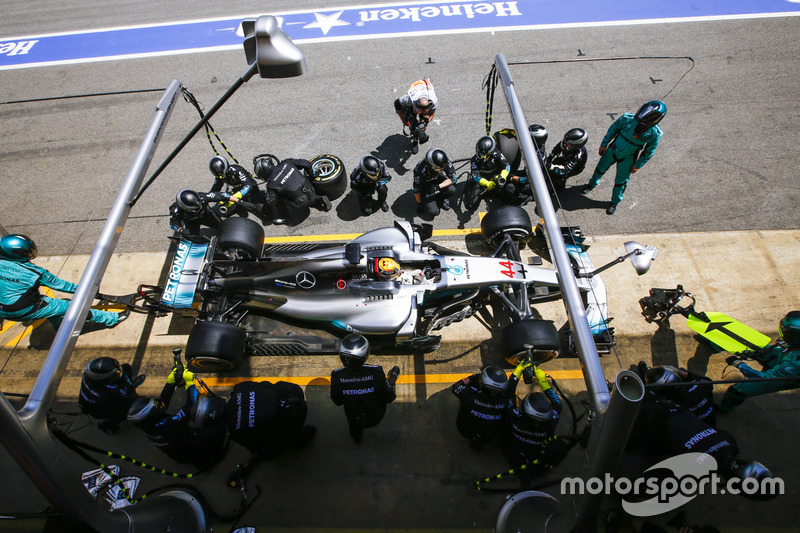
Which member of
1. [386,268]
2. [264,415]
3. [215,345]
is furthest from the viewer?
[386,268]

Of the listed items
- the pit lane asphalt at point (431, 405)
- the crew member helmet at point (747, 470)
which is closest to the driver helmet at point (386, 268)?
the pit lane asphalt at point (431, 405)

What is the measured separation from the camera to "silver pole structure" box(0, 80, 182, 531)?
8.82 ft

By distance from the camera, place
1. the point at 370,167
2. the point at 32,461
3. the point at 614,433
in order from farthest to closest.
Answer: the point at 370,167
the point at 32,461
the point at 614,433

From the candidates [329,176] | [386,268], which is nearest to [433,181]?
[329,176]

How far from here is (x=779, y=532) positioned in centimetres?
439

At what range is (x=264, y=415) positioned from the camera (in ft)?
13.4

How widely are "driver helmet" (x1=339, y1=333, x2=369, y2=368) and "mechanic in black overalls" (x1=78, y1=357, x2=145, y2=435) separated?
249 centimetres

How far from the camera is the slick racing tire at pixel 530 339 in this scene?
16.1 feet

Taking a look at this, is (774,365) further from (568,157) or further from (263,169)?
(263,169)

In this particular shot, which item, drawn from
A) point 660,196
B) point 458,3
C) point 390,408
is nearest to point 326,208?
point 390,408

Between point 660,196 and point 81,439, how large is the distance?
996cm

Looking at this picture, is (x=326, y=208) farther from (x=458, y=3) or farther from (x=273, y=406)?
(x=458, y=3)

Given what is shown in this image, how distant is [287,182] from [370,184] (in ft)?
4.57

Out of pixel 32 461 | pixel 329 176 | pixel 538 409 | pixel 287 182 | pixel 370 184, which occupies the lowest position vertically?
pixel 32 461
